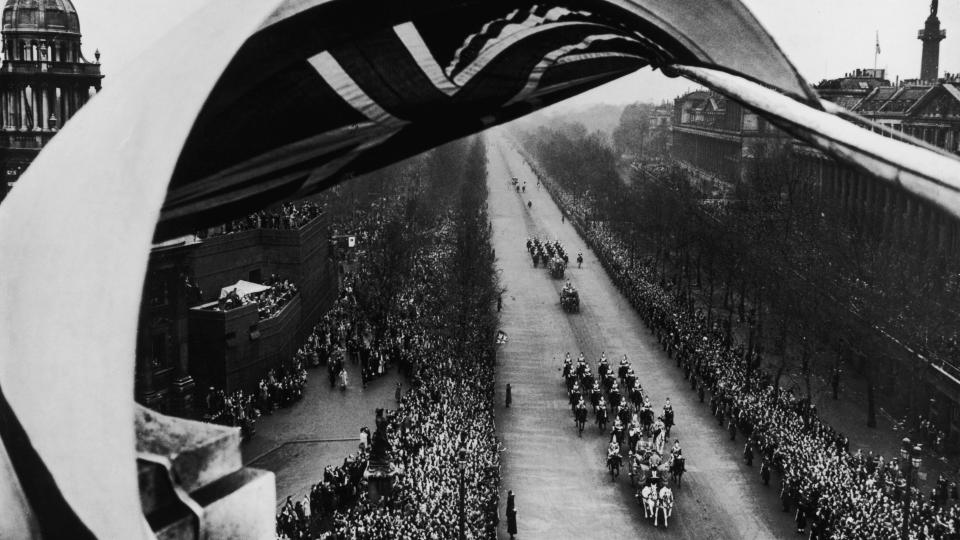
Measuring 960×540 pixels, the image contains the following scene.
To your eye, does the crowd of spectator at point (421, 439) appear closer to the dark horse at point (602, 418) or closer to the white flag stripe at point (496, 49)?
the dark horse at point (602, 418)

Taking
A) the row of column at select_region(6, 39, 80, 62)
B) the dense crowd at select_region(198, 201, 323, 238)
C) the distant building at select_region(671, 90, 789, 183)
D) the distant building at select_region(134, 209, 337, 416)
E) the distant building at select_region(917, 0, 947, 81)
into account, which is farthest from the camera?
the distant building at select_region(671, 90, 789, 183)

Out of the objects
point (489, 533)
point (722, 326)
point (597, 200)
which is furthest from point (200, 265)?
point (597, 200)

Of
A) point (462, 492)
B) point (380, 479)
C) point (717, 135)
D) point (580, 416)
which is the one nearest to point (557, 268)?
point (580, 416)

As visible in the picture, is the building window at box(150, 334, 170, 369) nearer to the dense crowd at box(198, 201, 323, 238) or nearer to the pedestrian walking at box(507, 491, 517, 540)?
the dense crowd at box(198, 201, 323, 238)

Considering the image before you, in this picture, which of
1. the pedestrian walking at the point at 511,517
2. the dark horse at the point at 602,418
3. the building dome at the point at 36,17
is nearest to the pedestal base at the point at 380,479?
the pedestrian walking at the point at 511,517

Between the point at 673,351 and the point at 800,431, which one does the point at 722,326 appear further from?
the point at 800,431

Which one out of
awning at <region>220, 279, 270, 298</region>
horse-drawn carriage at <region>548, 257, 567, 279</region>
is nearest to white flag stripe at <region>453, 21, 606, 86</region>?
awning at <region>220, 279, 270, 298</region>

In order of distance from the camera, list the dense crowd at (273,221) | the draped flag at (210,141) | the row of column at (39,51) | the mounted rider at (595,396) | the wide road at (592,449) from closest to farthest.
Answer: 1. the draped flag at (210,141)
2. the wide road at (592,449)
3. the mounted rider at (595,396)
4. the row of column at (39,51)
5. the dense crowd at (273,221)
